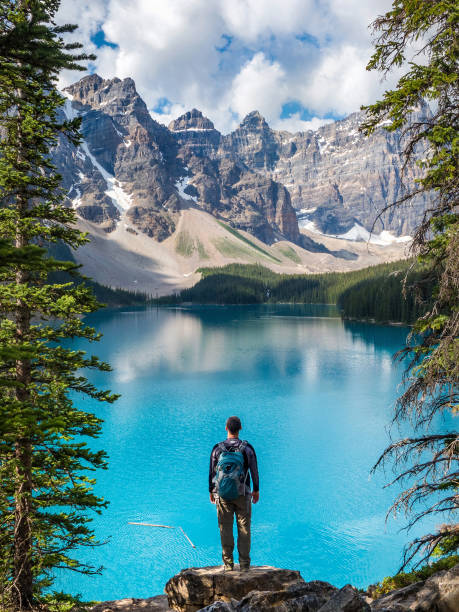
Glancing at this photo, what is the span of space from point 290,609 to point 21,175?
9.08m

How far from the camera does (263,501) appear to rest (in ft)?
69.7

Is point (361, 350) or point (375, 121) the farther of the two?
point (361, 350)

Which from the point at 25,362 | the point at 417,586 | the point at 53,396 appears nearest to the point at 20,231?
the point at 25,362

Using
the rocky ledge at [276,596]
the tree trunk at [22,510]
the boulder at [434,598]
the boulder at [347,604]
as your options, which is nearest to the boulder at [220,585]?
the rocky ledge at [276,596]

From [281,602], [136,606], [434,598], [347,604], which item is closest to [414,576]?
[434,598]

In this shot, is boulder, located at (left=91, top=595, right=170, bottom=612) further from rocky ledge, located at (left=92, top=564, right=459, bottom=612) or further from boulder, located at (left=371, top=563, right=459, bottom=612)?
boulder, located at (left=371, top=563, right=459, bottom=612)

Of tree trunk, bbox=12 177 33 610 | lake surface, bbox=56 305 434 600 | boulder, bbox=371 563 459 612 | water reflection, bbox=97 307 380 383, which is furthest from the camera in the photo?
water reflection, bbox=97 307 380 383

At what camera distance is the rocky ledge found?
5.81 metres

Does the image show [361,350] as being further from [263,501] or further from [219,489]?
[219,489]

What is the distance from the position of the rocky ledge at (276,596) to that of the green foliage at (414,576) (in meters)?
1.36

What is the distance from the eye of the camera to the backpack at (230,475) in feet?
24.6

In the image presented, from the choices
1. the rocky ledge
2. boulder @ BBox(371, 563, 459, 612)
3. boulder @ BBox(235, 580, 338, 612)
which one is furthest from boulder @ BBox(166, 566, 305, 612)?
boulder @ BBox(371, 563, 459, 612)

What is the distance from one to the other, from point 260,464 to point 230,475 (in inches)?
757

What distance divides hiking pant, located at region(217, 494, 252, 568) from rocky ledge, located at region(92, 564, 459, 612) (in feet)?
1.32
